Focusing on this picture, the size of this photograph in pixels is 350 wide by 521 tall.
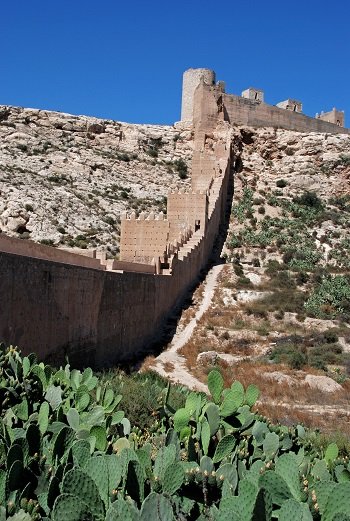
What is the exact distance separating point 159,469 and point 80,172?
3186 cm

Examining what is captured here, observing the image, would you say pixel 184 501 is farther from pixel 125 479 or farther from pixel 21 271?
pixel 21 271

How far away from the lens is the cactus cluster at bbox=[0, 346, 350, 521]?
274 centimetres

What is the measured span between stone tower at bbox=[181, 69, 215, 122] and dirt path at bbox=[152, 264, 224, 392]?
21435 millimetres

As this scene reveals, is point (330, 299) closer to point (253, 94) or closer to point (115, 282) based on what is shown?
point (115, 282)

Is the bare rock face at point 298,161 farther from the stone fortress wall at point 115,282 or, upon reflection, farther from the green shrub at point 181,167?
the stone fortress wall at point 115,282

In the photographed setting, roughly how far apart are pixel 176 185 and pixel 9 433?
32.5 m

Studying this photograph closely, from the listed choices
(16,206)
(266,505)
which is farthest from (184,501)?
(16,206)

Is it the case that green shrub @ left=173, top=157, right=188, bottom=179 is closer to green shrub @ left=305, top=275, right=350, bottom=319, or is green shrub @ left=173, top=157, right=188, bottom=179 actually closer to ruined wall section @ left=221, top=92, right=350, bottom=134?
ruined wall section @ left=221, top=92, right=350, bottom=134

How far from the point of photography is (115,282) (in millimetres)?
13672

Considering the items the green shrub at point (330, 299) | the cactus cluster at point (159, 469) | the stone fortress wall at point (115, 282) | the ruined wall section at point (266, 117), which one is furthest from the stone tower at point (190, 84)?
the cactus cluster at point (159, 469)

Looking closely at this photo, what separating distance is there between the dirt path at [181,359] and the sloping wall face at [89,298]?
2.40 ft

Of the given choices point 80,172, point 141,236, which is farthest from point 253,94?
point 141,236

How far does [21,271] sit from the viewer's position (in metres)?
8.50

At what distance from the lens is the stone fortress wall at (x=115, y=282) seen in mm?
8727
